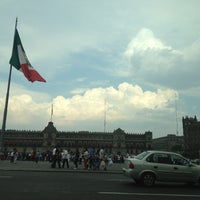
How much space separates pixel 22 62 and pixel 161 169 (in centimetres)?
1408

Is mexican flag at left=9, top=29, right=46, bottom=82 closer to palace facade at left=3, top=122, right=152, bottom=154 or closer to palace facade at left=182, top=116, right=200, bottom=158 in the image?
palace facade at left=3, top=122, right=152, bottom=154

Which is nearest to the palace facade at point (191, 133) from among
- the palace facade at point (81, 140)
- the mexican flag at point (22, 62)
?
the palace facade at point (81, 140)

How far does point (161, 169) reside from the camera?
567 inches

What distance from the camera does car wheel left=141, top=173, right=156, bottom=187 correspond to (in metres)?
14.2

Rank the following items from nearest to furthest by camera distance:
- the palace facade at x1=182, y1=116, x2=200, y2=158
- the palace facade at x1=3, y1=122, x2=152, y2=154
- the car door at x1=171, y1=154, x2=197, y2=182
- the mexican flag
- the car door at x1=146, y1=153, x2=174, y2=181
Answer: the car door at x1=146, y1=153, x2=174, y2=181
the car door at x1=171, y1=154, x2=197, y2=182
the mexican flag
the palace facade at x1=3, y1=122, x2=152, y2=154
the palace facade at x1=182, y1=116, x2=200, y2=158

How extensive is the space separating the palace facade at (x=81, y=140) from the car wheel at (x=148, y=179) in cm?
14142

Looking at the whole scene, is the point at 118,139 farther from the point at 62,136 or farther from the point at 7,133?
the point at 7,133

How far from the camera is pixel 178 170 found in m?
14.5

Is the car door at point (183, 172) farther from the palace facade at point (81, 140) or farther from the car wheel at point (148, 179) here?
the palace facade at point (81, 140)

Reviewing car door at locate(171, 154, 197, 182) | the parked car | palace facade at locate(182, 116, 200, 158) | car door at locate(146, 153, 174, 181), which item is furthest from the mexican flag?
palace facade at locate(182, 116, 200, 158)

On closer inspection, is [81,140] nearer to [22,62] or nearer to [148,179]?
[22,62]

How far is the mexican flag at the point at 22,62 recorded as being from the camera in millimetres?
22688

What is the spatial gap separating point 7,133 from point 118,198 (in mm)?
157936

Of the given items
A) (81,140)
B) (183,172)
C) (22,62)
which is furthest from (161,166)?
(81,140)
